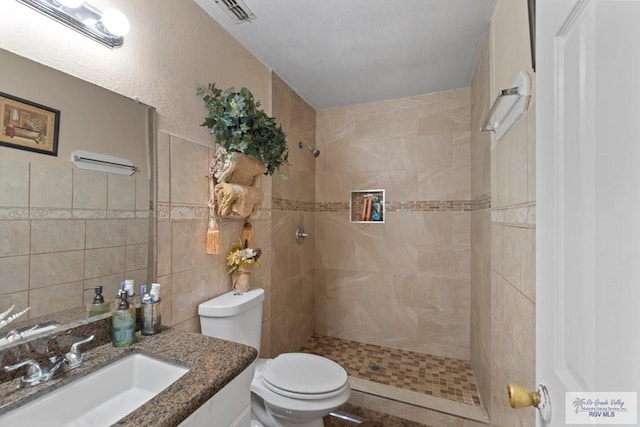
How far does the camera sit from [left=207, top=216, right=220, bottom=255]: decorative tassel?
4.37 feet

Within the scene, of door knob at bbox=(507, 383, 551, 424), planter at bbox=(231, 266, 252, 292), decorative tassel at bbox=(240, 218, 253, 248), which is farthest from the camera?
decorative tassel at bbox=(240, 218, 253, 248)

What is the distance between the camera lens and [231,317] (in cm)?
131

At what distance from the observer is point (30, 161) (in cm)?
79

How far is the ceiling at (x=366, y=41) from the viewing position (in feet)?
4.44

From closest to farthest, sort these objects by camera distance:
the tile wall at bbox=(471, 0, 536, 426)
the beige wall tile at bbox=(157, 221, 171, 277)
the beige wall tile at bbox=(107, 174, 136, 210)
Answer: the tile wall at bbox=(471, 0, 536, 426)
the beige wall tile at bbox=(107, 174, 136, 210)
the beige wall tile at bbox=(157, 221, 171, 277)

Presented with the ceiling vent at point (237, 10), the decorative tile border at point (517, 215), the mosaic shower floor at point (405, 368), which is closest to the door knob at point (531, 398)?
the decorative tile border at point (517, 215)

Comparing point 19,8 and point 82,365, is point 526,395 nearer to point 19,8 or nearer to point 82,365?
point 82,365

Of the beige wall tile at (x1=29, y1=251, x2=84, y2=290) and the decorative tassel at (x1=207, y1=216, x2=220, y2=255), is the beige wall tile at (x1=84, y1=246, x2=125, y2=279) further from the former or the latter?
the decorative tassel at (x1=207, y1=216, x2=220, y2=255)

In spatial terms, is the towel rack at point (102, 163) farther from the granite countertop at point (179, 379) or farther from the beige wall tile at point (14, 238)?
the granite countertop at point (179, 379)

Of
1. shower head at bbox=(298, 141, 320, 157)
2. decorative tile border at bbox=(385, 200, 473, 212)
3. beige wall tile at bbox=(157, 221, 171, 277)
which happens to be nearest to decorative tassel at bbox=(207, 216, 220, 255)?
beige wall tile at bbox=(157, 221, 171, 277)

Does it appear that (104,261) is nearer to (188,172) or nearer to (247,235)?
(188,172)

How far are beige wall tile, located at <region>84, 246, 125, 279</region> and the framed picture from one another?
1.13 ft

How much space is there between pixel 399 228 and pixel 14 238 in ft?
7.24

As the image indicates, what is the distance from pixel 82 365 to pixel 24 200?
19.7 inches
